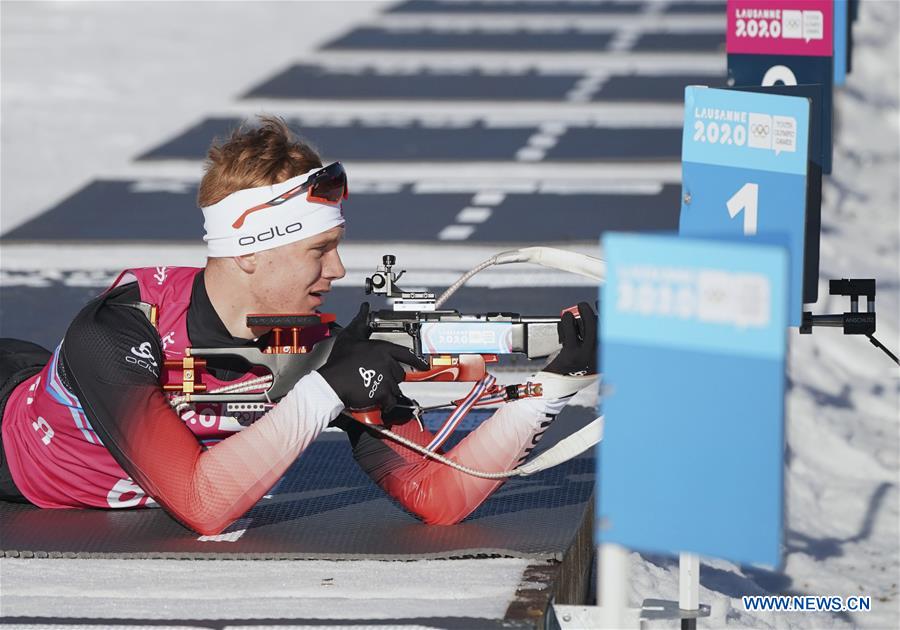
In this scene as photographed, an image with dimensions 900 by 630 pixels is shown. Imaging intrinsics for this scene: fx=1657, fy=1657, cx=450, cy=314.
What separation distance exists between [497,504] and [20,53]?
11905mm

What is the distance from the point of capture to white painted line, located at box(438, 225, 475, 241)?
9.45m

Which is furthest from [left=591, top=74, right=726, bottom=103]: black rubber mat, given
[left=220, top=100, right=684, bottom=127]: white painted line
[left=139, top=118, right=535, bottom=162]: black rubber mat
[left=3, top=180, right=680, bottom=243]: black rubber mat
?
[left=3, top=180, right=680, bottom=243]: black rubber mat

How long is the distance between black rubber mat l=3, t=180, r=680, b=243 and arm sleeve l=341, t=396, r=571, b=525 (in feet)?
14.7

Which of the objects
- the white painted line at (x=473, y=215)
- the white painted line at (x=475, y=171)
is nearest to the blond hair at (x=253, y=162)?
the white painted line at (x=473, y=215)

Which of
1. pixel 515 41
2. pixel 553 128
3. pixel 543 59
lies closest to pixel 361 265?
pixel 553 128

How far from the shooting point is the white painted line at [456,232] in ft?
31.0

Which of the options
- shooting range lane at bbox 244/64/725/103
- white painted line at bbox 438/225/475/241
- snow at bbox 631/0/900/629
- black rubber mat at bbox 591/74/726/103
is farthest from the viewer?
shooting range lane at bbox 244/64/725/103

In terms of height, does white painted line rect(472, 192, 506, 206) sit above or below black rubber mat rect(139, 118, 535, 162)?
below

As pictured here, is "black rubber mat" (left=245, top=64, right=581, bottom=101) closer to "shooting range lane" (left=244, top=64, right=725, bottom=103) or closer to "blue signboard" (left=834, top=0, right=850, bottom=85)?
"shooting range lane" (left=244, top=64, right=725, bottom=103)

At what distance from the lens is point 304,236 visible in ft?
15.4

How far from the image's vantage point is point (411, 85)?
48.1 feet

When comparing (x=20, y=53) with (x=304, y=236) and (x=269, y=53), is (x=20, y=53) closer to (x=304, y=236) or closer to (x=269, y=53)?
(x=269, y=53)

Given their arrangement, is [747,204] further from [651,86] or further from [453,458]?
[651,86]

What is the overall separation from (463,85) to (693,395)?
1164 centimetres
